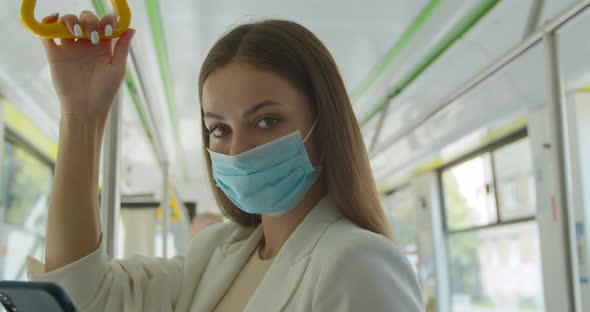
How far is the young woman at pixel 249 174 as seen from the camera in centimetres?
108

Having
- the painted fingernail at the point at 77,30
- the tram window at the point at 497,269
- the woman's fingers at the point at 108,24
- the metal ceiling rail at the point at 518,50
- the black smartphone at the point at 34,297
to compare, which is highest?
the metal ceiling rail at the point at 518,50

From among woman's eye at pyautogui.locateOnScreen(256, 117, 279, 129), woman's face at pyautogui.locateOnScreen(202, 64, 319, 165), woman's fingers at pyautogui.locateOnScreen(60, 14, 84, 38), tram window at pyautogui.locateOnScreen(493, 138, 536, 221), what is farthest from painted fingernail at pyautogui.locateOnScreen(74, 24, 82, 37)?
tram window at pyautogui.locateOnScreen(493, 138, 536, 221)

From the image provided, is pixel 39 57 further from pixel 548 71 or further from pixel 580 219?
pixel 580 219

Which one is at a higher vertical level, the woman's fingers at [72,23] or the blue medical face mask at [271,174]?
the woman's fingers at [72,23]

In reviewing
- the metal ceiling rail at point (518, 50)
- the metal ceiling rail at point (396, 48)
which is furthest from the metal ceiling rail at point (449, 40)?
the metal ceiling rail at point (518, 50)

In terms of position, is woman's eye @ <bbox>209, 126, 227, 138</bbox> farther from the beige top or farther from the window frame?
the window frame

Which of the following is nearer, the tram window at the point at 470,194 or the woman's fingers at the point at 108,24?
the woman's fingers at the point at 108,24

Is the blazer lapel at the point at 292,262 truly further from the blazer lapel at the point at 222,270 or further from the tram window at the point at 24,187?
the tram window at the point at 24,187

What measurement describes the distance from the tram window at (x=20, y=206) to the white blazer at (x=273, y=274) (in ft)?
13.3

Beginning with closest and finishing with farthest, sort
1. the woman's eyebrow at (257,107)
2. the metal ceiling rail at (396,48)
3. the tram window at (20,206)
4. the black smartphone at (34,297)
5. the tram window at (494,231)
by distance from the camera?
the black smartphone at (34,297), the woman's eyebrow at (257,107), the metal ceiling rail at (396,48), the tram window at (20,206), the tram window at (494,231)

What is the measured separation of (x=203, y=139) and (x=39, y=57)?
2.33 metres

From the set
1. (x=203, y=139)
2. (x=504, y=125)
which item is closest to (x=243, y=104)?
(x=203, y=139)

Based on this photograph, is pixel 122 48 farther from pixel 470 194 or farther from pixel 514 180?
pixel 470 194

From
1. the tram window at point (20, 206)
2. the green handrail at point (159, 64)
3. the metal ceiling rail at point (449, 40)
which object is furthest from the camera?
the tram window at point (20, 206)
